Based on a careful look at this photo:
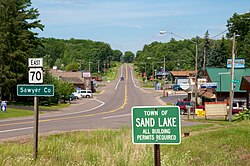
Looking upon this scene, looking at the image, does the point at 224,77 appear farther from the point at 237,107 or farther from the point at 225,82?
the point at 237,107

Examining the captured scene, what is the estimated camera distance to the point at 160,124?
6.07 metres

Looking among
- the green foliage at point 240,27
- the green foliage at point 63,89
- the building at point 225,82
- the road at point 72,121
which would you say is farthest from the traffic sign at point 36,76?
the green foliage at point 240,27

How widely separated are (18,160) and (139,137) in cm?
390

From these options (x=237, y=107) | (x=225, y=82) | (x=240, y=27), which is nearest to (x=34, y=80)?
(x=237, y=107)

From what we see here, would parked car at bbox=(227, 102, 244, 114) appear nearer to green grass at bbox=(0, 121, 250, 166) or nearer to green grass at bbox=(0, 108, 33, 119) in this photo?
green grass at bbox=(0, 108, 33, 119)

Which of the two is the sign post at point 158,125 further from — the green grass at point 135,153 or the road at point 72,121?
the road at point 72,121

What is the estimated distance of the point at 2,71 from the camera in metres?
46.8

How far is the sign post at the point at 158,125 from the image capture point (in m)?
6.07

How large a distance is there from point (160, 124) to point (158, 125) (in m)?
0.03

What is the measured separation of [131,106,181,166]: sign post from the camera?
19.9 feet

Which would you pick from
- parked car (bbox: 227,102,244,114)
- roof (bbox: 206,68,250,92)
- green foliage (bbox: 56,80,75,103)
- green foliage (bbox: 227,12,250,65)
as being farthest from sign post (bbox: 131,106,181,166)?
green foliage (bbox: 227,12,250,65)

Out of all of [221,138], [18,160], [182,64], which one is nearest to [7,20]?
[221,138]

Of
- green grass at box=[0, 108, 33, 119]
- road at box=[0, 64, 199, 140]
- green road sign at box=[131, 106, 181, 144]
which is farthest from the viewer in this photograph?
green grass at box=[0, 108, 33, 119]

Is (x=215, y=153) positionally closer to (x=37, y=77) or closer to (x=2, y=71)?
(x=37, y=77)
